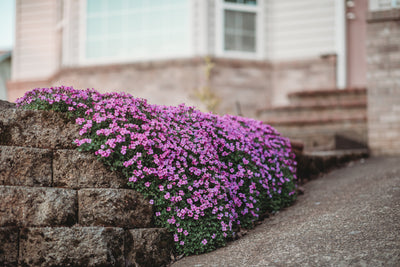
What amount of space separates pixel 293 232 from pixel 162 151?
122 cm

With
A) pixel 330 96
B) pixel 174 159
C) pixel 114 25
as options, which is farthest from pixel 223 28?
pixel 174 159

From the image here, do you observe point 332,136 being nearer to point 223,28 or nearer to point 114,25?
point 223,28

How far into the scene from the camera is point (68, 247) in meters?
3.40

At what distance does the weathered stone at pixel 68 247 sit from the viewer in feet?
11.0

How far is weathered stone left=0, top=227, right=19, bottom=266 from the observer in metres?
3.32

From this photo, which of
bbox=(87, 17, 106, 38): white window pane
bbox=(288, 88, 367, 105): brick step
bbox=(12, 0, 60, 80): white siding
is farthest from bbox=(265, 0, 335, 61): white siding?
bbox=(12, 0, 60, 80): white siding

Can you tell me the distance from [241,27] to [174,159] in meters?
7.46

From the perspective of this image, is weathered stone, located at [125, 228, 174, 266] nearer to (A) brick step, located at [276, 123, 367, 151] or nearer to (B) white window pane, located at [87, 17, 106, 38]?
(A) brick step, located at [276, 123, 367, 151]

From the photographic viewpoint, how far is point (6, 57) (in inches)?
562

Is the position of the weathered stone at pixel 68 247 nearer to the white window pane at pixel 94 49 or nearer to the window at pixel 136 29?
the window at pixel 136 29

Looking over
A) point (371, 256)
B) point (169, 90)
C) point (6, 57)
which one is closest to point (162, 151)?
point (371, 256)

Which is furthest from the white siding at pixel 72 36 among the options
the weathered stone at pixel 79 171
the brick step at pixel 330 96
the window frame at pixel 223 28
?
the weathered stone at pixel 79 171

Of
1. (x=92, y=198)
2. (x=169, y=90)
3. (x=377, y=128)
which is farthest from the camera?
(x=169, y=90)

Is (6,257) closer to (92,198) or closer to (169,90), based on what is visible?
(92,198)
